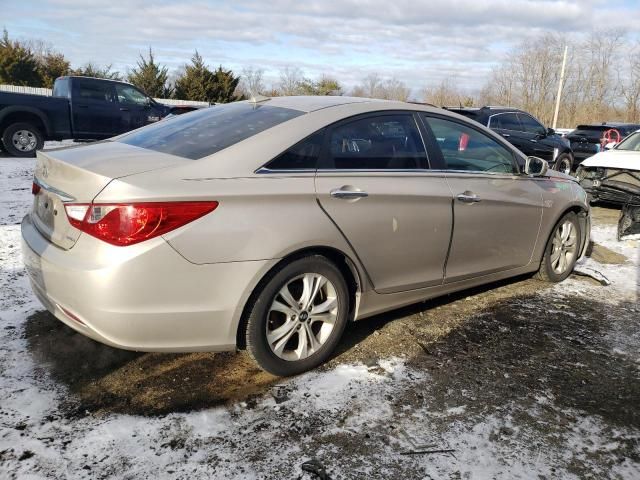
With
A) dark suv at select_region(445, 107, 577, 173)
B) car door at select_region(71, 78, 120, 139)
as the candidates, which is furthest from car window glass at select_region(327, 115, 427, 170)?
car door at select_region(71, 78, 120, 139)

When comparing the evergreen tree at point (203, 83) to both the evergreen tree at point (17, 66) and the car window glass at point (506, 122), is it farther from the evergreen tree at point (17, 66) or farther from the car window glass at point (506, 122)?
the car window glass at point (506, 122)

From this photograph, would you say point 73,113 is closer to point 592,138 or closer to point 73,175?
point 73,175

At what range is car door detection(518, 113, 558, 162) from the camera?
11906 mm

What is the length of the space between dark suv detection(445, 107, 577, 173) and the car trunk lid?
9155mm

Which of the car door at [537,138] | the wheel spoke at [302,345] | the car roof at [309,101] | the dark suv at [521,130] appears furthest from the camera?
the car door at [537,138]

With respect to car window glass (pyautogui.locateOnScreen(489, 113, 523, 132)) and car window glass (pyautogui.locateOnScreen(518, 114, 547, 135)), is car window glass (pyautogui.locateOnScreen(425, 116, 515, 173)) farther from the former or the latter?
car window glass (pyautogui.locateOnScreen(518, 114, 547, 135))

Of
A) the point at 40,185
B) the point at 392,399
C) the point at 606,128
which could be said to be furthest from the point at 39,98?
the point at 606,128

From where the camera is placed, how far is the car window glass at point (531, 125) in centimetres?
1215

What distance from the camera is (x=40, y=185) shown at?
310 cm

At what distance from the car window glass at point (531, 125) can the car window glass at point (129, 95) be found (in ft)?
29.9

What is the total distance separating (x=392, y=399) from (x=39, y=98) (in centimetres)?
1131

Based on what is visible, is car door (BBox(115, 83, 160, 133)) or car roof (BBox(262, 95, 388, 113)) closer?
car roof (BBox(262, 95, 388, 113))

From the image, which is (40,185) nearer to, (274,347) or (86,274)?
(86,274)

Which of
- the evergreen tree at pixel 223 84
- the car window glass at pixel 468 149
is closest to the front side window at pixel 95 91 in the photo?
the car window glass at pixel 468 149
